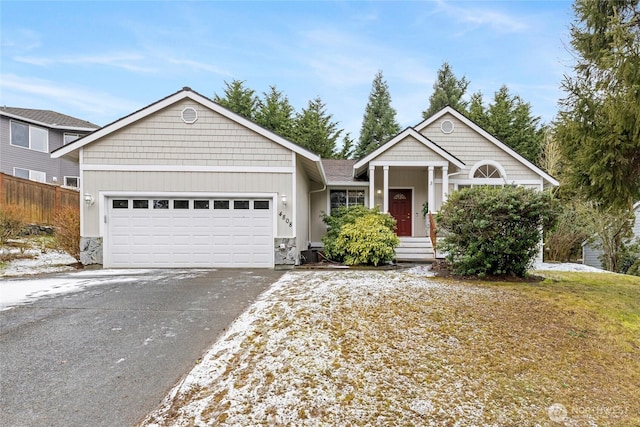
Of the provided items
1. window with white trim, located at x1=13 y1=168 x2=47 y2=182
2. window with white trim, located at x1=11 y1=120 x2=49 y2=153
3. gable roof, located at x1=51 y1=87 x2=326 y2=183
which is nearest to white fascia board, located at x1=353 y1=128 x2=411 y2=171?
gable roof, located at x1=51 y1=87 x2=326 y2=183

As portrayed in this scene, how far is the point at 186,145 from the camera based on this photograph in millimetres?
10016

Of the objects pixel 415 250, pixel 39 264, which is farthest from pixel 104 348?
pixel 415 250

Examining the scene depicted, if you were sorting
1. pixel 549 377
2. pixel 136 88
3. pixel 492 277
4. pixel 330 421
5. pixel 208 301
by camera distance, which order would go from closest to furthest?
pixel 330 421
pixel 549 377
pixel 208 301
pixel 492 277
pixel 136 88

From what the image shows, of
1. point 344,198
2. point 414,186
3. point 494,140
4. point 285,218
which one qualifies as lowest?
point 285,218

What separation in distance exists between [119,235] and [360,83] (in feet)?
92.5

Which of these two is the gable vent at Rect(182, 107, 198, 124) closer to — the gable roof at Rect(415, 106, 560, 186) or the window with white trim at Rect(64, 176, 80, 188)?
the gable roof at Rect(415, 106, 560, 186)

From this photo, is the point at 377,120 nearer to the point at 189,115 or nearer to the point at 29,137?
the point at 189,115

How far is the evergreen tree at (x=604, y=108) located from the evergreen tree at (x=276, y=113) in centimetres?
2058

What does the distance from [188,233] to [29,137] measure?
17.2 metres

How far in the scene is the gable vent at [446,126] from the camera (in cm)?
1373

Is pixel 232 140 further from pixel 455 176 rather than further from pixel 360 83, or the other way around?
pixel 360 83

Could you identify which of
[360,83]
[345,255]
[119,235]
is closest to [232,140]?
[119,235]

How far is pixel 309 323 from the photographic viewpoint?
4516 millimetres

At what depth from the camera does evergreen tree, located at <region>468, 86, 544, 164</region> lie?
26.1 meters
